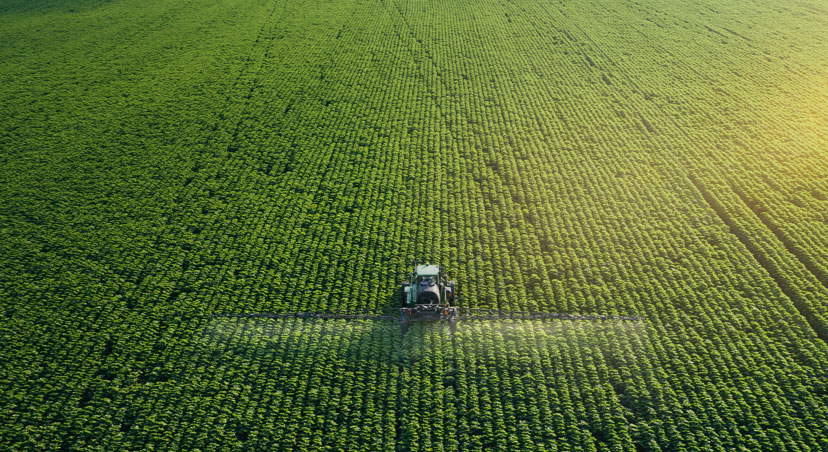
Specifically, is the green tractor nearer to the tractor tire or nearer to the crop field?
the tractor tire

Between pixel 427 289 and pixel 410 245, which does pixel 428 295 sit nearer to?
pixel 427 289

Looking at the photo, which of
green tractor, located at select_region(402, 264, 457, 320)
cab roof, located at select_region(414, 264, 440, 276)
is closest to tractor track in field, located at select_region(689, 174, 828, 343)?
green tractor, located at select_region(402, 264, 457, 320)

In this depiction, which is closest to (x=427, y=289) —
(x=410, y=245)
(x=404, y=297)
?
(x=404, y=297)

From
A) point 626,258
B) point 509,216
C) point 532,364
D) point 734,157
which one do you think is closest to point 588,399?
point 532,364

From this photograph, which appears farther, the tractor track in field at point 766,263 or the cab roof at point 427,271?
the tractor track in field at point 766,263

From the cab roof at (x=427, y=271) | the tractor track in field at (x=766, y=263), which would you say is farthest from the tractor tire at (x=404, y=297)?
the tractor track in field at (x=766, y=263)

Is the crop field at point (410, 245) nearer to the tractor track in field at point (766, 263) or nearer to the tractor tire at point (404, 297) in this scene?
Result: the tractor track in field at point (766, 263)
